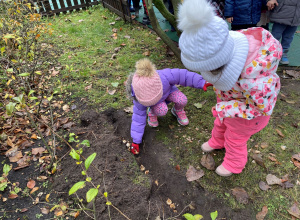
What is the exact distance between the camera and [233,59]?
146cm

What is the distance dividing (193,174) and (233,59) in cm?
133

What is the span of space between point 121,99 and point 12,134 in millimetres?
1509

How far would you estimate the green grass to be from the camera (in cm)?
216

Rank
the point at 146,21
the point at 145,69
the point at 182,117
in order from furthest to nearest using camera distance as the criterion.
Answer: the point at 146,21 → the point at 182,117 → the point at 145,69

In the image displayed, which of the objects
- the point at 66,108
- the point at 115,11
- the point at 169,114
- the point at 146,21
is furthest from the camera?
the point at 115,11

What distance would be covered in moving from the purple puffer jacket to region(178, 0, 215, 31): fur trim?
100cm

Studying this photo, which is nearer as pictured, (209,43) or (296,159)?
(209,43)

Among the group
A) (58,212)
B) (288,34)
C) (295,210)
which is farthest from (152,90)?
(288,34)

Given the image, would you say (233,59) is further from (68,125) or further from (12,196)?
(12,196)

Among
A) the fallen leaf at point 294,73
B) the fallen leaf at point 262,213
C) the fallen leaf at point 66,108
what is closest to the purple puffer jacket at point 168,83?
the fallen leaf at point 66,108

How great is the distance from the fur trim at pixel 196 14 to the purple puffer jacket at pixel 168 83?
1.00m

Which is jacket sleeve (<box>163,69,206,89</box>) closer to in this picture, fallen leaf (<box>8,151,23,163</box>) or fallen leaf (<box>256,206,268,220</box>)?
fallen leaf (<box>256,206,268,220</box>)

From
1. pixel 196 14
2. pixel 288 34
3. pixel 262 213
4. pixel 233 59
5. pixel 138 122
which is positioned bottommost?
pixel 262 213

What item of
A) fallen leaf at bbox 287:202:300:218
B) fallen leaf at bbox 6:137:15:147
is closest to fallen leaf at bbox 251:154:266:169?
fallen leaf at bbox 287:202:300:218
